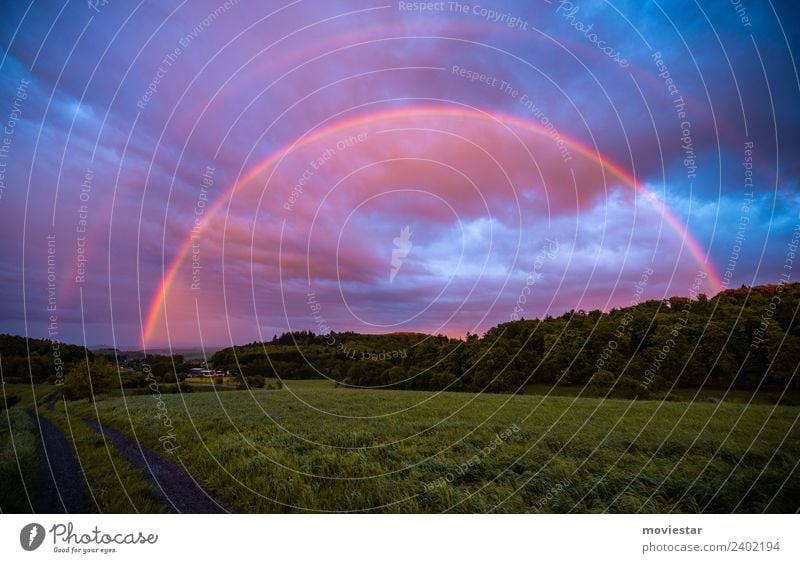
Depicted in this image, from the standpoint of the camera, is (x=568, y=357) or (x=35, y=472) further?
(x=568, y=357)

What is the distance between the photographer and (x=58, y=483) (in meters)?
8.74

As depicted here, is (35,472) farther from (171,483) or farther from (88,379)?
(88,379)

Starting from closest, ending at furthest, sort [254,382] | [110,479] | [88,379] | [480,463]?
1. [110,479]
2. [480,463]
3. [88,379]
4. [254,382]

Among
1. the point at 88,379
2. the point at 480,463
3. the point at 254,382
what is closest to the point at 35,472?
the point at 480,463

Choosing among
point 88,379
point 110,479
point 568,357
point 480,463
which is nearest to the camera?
point 110,479

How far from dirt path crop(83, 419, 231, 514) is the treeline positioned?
27.1ft

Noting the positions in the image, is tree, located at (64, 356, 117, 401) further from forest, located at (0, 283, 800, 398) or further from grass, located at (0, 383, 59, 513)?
grass, located at (0, 383, 59, 513)

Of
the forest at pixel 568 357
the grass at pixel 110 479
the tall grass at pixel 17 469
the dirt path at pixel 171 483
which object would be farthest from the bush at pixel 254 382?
the tall grass at pixel 17 469

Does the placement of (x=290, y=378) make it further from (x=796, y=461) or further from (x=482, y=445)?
(x=796, y=461)

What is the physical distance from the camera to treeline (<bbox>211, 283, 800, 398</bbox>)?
27.4 metres

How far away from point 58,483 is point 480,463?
1067 cm

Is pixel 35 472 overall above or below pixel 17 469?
below

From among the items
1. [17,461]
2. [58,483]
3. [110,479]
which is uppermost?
[17,461]

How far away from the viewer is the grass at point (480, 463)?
841cm
